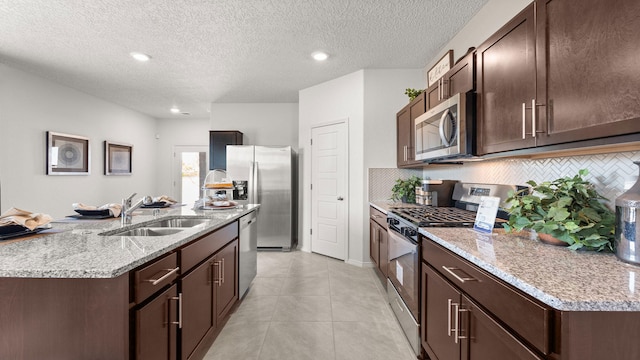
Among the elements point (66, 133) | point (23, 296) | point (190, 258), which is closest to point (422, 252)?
point (190, 258)

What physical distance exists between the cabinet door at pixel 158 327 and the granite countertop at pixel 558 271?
1372mm

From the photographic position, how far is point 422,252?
5.62 feet

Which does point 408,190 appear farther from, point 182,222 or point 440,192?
point 182,222

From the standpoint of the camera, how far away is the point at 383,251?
280cm

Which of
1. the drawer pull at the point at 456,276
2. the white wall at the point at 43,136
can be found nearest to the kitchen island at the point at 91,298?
the drawer pull at the point at 456,276

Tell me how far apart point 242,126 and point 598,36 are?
5028 millimetres

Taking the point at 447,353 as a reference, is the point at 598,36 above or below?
above

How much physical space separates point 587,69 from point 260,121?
4.86 meters

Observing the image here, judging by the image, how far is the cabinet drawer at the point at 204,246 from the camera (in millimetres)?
1479

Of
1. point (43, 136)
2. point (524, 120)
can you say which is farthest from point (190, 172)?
point (524, 120)

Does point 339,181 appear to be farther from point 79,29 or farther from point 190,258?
point 79,29

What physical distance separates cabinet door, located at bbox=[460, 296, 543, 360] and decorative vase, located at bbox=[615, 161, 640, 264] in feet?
1.68

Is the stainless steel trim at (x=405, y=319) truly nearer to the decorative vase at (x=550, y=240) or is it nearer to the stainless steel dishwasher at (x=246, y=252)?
the decorative vase at (x=550, y=240)

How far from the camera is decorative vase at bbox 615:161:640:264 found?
92 cm
